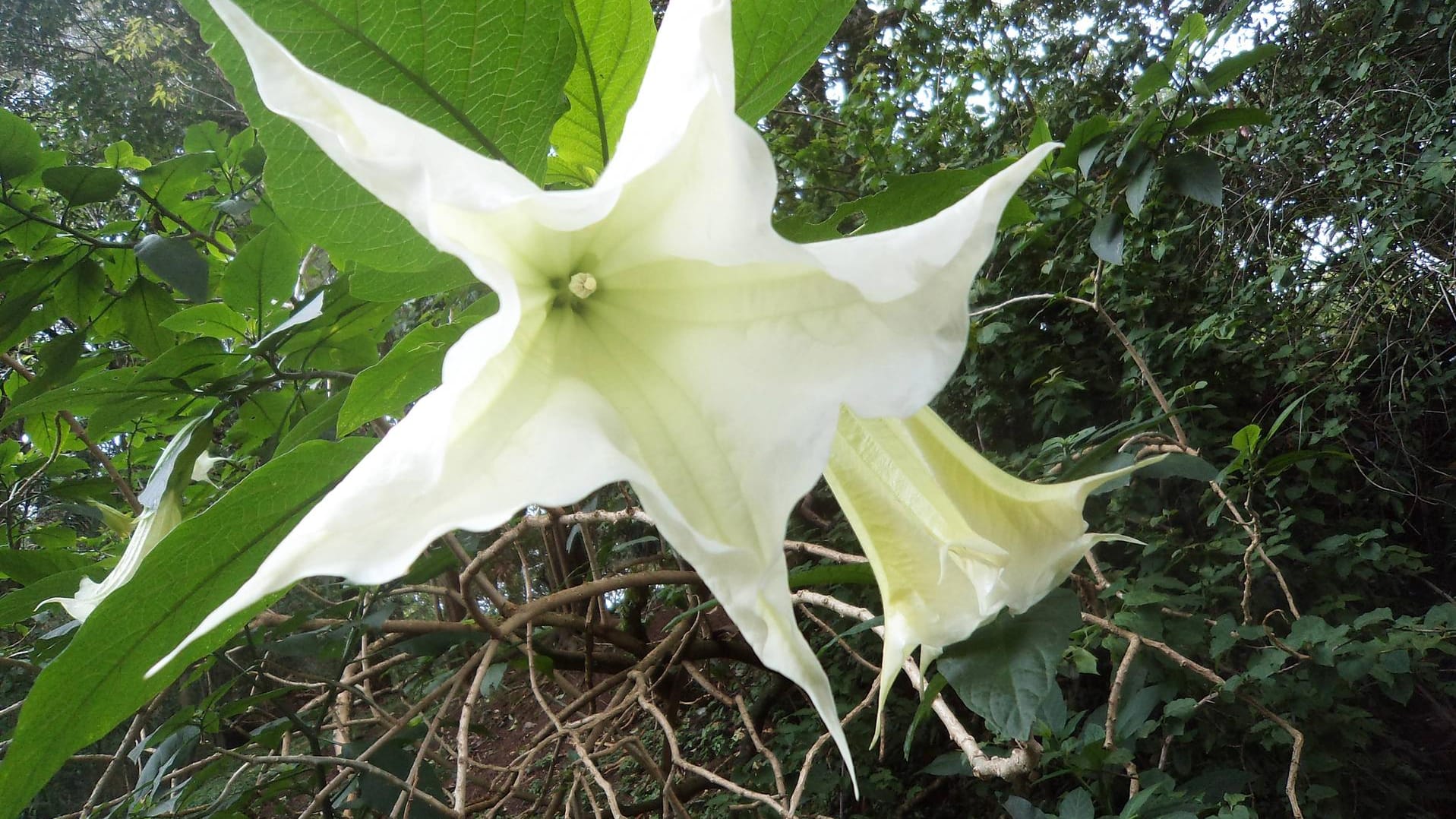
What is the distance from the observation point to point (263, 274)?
660 mm

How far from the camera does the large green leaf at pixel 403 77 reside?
0.90ft

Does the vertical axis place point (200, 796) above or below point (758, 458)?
above

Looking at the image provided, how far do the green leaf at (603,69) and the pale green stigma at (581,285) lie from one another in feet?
0.39

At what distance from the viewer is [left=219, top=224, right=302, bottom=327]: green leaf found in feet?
2.11

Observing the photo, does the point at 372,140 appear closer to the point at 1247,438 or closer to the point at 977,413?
the point at 1247,438

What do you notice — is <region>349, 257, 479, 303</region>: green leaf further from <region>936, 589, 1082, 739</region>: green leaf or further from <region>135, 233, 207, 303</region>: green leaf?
<region>135, 233, 207, 303</region>: green leaf

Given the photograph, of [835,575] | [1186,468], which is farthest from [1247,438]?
[835,575]

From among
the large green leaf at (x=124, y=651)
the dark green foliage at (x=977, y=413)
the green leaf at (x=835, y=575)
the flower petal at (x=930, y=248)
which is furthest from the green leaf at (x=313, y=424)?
the flower petal at (x=930, y=248)

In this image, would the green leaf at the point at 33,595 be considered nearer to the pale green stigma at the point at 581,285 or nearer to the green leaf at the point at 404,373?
the green leaf at the point at 404,373

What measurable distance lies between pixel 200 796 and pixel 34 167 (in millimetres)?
1951

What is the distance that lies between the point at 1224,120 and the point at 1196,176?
0.08 meters

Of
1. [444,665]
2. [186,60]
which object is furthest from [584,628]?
[186,60]

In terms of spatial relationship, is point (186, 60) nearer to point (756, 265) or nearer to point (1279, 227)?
point (1279, 227)

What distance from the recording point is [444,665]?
5.99 ft
